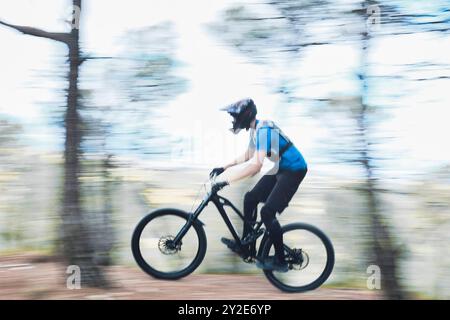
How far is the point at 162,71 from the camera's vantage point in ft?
16.0

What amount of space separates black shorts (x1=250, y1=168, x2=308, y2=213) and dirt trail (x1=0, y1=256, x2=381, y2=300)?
0.77 metres

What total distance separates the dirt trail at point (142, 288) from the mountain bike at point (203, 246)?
4.1 inches

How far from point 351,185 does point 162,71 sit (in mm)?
2092

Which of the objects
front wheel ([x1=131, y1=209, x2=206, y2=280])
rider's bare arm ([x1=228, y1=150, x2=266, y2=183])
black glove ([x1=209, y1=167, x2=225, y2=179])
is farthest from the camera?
black glove ([x1=209, y1=167, x2=225, y2=179])

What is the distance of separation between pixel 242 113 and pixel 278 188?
72 cm

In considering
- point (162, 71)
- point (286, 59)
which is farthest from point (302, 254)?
point (162, 71)

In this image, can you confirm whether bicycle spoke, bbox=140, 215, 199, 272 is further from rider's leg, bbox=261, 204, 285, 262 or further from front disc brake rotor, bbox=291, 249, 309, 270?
→ front disc brake rotor, bbox=291, 249, 309, 270

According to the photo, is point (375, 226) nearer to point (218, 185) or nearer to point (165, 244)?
point (218, 185)

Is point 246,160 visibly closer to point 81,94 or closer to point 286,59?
point 286,59

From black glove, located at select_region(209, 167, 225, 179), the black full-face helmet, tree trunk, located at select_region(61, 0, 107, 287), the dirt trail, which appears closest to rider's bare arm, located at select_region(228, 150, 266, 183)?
black glove, located at select_region(209, 167, 225, 179)

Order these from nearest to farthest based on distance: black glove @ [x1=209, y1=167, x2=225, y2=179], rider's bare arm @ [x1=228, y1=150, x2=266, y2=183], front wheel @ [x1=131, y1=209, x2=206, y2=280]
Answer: rider's bare arm @ [x1=228, y1=150, x2=266, y2=183], front wheel @ [x1=131, y1=209, x2=206, y2=280], black glove @ [x1=209, y1=167, x2=225, y2=179]

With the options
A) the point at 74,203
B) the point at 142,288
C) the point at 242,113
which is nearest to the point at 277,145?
the point at 242,113

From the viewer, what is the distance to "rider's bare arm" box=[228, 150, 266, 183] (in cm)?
425
